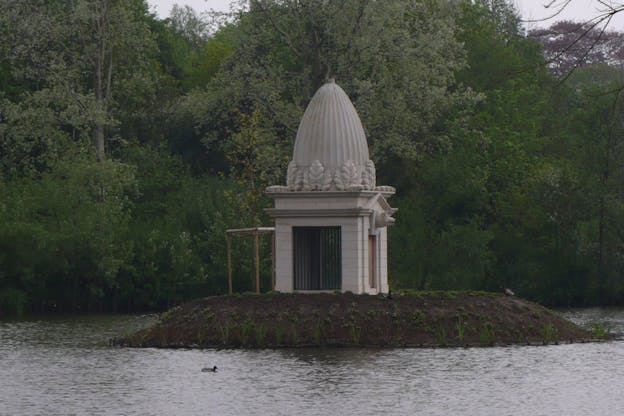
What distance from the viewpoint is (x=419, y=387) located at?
26.4m

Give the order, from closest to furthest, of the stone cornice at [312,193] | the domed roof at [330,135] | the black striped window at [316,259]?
the stone cornice at [312,193]
the domed roof at [330,135]
the black striped window at [316,259]

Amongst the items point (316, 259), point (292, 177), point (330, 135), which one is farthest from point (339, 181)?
point (316, 259)

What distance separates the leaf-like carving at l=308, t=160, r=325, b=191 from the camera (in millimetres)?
39281

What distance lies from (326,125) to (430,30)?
72.0 ft

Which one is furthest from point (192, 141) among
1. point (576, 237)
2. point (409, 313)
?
point (409, 313)

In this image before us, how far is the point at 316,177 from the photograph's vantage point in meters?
39.3

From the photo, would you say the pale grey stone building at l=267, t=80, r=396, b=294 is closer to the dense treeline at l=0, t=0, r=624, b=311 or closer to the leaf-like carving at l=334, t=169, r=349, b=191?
the leaf-like carving at l=334, t=169, r=349, b=191

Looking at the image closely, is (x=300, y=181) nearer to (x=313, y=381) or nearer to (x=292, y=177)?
(x=292, y=177)

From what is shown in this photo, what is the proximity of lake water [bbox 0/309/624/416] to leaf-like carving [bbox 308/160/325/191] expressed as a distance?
660cm

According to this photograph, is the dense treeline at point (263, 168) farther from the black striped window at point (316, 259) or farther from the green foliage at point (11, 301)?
the black striped window at point (316, 259)

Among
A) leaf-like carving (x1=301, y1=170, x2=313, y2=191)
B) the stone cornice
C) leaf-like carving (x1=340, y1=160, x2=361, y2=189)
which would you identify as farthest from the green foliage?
leaf-like carving (x1=340, y1=160, x2=361, y2=189)

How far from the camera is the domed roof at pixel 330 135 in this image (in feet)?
131

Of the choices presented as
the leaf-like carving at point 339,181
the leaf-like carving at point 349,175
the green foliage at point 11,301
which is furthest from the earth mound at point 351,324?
the green foliage at point 11,301

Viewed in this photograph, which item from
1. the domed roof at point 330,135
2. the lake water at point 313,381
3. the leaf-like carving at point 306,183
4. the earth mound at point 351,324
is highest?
the domed roof at point 330,135
